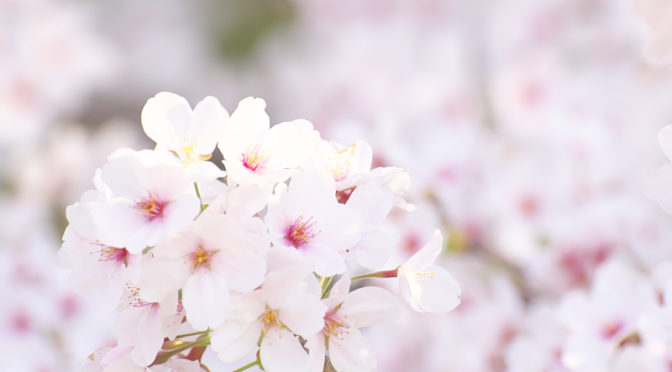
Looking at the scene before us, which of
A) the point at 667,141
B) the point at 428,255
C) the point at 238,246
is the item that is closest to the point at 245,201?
the point at 238,246

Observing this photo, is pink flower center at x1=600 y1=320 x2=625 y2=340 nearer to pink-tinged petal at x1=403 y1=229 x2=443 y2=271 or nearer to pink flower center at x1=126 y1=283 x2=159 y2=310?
pink-tinged petal at x1=403 y1=229 x2=443 y2=271

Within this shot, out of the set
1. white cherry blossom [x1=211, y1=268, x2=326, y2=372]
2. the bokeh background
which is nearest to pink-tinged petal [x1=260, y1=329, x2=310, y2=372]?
white cherry blossom [x1=211, y1=268, x2=326, y2=372]

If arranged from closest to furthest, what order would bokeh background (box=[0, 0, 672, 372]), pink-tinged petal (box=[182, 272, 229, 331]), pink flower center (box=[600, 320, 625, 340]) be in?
pink-tinged petal (box=[182, 272, 229, 331]) → pink flower center (box=[600, 320, 625, 340]) → bokeh background (box=[0, 0, 672, 372])

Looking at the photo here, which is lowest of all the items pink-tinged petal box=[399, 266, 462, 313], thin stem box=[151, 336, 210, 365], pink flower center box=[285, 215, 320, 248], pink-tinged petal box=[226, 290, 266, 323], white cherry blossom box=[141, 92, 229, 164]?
thin stem box=[151, 336, 210, 365]

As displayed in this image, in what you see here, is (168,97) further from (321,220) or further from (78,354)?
(78,354)

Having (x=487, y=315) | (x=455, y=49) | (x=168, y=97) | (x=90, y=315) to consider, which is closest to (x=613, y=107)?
(x=455, y=49)

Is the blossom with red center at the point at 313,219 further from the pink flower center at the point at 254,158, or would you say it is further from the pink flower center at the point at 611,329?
the pink flower center at the point at 611,329

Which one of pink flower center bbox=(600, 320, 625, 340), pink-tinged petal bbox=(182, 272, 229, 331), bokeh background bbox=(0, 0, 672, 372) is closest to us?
pink-tinged petal bbox=(182, 272, 229, 331)
